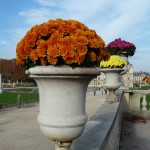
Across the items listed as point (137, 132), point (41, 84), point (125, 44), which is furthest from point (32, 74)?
point (125, 44)

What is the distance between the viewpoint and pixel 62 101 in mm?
3227

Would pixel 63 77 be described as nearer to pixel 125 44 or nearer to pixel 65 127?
pixel 65 127

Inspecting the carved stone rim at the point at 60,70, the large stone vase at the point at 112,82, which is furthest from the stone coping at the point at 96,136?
the large stone vase at the point at 112,82

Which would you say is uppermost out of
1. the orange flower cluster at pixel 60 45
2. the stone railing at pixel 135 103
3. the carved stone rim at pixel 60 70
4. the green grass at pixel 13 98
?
the orange flower cluster at pixel 60 45

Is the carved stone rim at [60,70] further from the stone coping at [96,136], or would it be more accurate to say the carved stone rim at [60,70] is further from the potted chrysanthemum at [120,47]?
the potted chrysanthemum at [120,47]

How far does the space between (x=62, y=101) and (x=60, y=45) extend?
0.52 meters

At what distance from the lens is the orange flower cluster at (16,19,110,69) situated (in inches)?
120

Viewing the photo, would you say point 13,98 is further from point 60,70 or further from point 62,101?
point 60,70

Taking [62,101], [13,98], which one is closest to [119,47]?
[62,101]

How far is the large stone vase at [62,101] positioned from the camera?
10.3 feet

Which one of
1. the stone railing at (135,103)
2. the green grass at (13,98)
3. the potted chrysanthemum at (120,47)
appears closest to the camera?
the potted chrysanthemum at (120,47)

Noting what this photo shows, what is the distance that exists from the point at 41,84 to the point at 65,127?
0.46 m

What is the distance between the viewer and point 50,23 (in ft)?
10.6

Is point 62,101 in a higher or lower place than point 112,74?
lower
